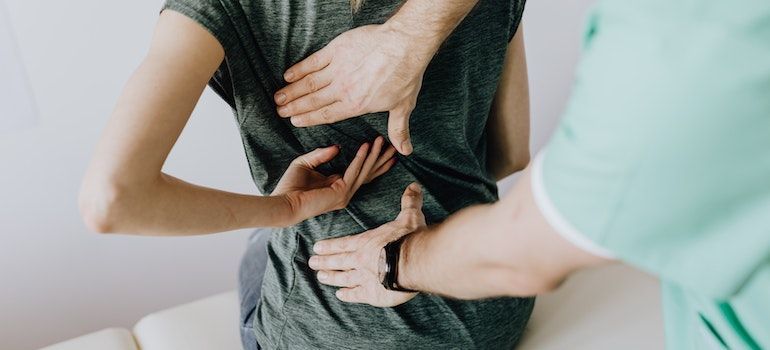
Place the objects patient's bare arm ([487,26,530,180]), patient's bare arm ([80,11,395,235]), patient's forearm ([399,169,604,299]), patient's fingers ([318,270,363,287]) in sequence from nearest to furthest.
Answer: patient's forearm ([399,169,604,299]) → patient's bare arm ([80,11,395,235]) → patient's fingers ([318,270,363,287]) → patient's bare arm ([487,26,530,180])

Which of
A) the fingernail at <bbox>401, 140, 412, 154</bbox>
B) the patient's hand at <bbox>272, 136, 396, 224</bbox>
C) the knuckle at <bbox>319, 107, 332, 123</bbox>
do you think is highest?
the knuckle at <bbox>319, 107, 332, 123</bbox>

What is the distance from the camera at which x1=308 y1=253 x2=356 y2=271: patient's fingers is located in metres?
1.10

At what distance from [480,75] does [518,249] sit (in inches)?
20.5

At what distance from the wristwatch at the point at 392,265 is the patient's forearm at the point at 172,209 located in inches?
7.0

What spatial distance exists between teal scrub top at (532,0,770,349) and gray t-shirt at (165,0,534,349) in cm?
47

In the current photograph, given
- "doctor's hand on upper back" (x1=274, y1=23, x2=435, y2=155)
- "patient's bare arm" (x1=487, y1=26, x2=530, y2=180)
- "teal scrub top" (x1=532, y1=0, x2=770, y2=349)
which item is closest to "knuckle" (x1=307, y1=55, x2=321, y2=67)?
"doctor's hand on upper back" (x1=274, y1=23, x2=435, y2=155)

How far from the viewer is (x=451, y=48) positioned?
1044 millimetres

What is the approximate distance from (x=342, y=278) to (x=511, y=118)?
434 mm

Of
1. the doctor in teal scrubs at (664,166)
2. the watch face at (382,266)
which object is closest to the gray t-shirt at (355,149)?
the watch face at (382,266)

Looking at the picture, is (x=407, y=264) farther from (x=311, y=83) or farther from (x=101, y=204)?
(x=101, y=204)

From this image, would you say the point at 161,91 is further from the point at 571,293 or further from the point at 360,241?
the point at 571,293

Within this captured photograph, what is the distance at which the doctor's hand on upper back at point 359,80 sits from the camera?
1.00 metres

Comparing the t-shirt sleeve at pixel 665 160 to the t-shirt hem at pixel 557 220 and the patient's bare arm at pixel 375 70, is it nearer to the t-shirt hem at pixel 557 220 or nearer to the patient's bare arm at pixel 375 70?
the t-shirt hem at pixel 557 220

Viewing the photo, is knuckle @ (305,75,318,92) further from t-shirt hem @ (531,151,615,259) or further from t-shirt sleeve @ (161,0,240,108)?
t-shirt hem @ (531,151,615,259)
